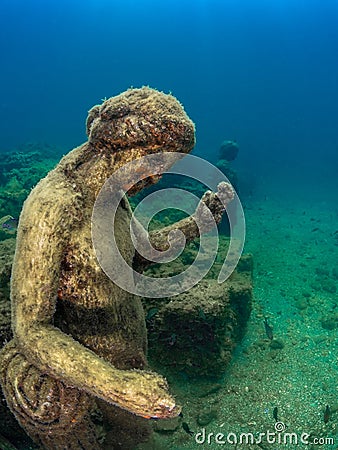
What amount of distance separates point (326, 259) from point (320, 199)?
51.9 ft

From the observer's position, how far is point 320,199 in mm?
26750

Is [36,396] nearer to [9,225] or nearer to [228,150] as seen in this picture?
[9,225]

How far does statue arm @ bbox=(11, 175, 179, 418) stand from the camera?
66.3 inches

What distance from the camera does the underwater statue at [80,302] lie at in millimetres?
1801

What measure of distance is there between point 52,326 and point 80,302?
0.25 metres

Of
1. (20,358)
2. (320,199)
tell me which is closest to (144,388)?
(20,358)

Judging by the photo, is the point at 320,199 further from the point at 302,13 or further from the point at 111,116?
the point at 302,13

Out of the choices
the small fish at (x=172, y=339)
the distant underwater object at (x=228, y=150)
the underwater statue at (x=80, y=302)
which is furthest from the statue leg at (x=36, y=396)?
the distant underwater object at (x=228, y=150)

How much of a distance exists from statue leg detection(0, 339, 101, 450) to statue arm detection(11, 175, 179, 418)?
11 cm

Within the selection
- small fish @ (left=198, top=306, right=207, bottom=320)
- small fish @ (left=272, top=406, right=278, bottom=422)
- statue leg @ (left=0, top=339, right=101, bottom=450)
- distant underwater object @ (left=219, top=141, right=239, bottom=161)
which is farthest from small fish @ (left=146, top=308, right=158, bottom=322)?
distant underwater object @ (left=219, top=141, right=239, bottom=161)

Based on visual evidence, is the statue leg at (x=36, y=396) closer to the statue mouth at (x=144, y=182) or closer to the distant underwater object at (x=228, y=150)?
the statue mouth at (x=144, y=182)

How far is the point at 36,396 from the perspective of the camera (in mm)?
1917

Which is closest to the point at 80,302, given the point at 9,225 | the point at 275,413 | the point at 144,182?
the point at 144,182

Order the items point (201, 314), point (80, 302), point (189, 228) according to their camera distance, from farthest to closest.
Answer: point (201, 314)
point (189, 228)
point (80, 302)
